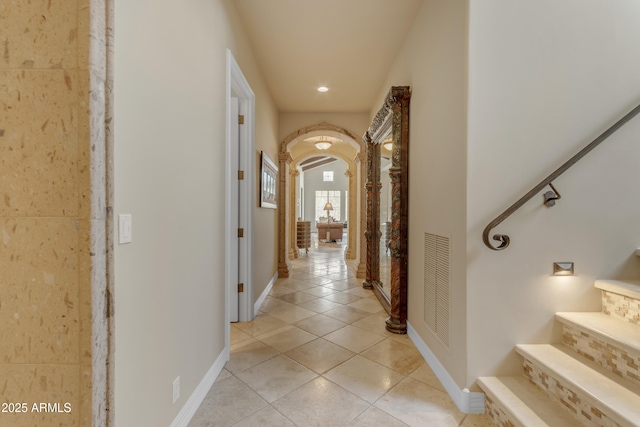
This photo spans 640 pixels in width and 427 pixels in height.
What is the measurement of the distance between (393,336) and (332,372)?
2.90ft

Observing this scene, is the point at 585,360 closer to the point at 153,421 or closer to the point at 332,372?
the point at 332,372

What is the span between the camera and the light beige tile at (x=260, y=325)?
2875mm

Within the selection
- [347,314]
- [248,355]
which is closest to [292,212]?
[347,314]

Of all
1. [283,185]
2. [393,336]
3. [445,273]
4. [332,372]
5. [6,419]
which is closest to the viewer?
[6,419]

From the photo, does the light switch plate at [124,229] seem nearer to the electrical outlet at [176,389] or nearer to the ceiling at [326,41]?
the electrical outlet at [176,389]

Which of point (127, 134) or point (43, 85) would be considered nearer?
point (43, 85)

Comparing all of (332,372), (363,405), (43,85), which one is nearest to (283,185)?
(332,372)

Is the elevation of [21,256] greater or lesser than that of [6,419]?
greater

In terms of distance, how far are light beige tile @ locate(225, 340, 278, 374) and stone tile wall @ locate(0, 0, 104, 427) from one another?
1.37 meters

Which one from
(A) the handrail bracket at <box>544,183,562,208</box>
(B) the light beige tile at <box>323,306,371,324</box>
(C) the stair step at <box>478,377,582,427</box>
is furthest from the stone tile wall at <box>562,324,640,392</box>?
(B) the light beige tile at <box>323,306,371,324</box>

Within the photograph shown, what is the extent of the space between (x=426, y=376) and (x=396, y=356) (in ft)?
1.10

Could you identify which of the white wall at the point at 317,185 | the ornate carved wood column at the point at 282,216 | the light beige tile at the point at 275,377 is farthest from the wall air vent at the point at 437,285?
the white wall at the point at 317,185

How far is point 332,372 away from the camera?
215 centimetres

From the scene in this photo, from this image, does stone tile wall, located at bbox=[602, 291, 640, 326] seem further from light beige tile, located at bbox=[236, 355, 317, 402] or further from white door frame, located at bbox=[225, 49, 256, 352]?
white door frame, located at bbox=[225, 49, 256, 352]
